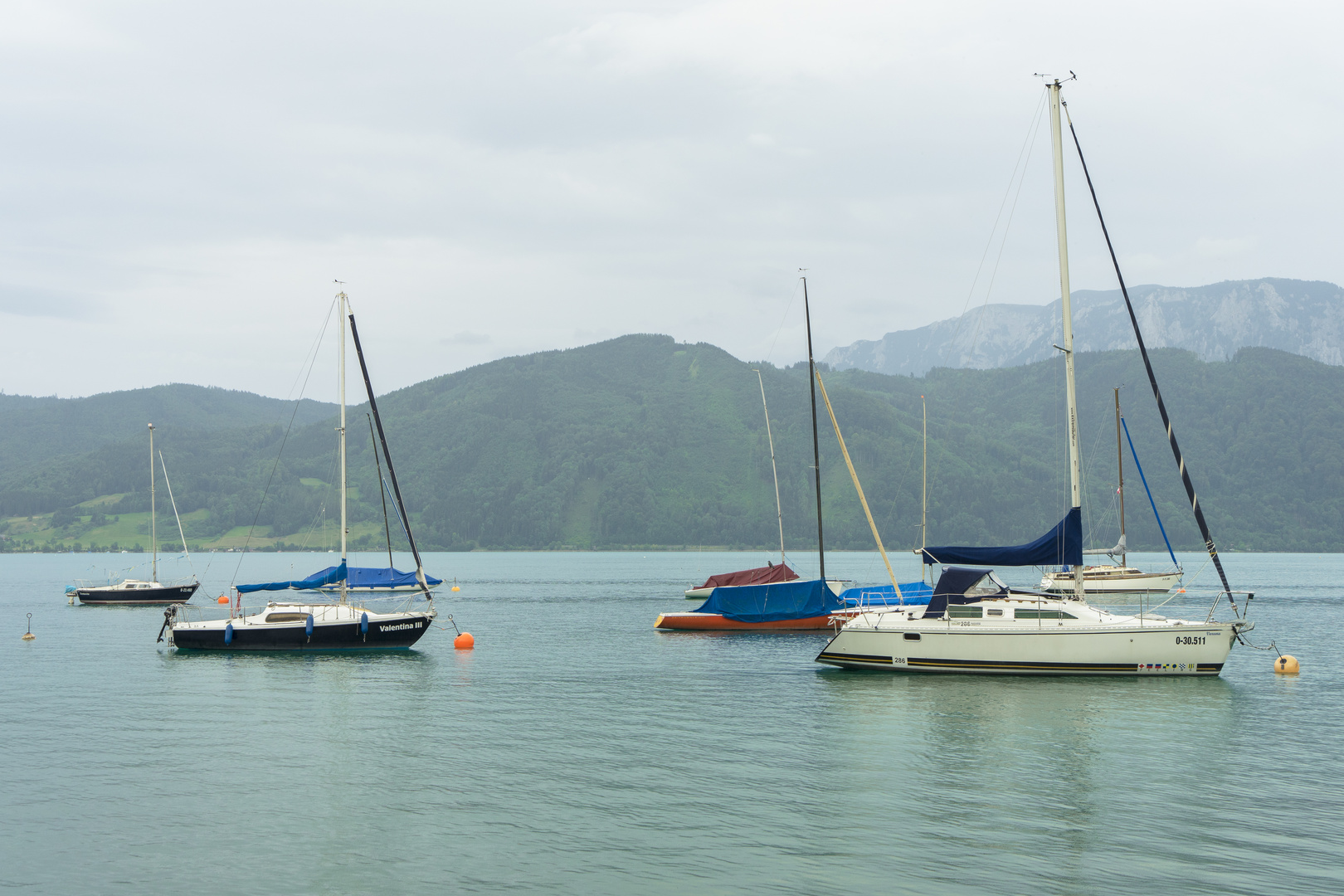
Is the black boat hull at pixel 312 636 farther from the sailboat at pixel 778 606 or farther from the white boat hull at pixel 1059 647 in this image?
the white boat hull at pixel 1059 647

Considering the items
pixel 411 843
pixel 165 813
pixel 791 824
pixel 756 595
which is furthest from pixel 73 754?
pixel 756 595

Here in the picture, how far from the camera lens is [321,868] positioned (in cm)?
1816

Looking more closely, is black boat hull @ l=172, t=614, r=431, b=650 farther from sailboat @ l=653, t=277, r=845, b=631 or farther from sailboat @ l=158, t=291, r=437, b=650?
sailboat @ l=653, t=277, r=845, b=631

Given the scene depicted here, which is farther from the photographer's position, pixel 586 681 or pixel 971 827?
pixel 586 681

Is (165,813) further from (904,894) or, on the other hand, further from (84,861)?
(904,894)

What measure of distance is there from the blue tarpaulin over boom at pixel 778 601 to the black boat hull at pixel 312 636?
60.3ft

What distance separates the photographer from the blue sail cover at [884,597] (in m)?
60.6

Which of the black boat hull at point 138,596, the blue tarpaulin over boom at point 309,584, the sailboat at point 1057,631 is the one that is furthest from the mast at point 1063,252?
the black boat hull at point 138,596

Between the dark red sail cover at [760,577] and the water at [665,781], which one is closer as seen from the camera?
the water at [665,781]

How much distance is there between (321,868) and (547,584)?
408 feet

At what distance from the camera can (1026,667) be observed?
38.5 m

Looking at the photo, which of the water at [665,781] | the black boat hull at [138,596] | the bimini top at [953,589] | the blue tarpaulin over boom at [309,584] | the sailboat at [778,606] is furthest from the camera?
the black boat hull at [138,596]

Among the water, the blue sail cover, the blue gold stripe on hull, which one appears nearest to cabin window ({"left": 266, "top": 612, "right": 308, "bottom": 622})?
the water

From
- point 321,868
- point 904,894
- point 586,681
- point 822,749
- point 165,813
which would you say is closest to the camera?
point 904,894
